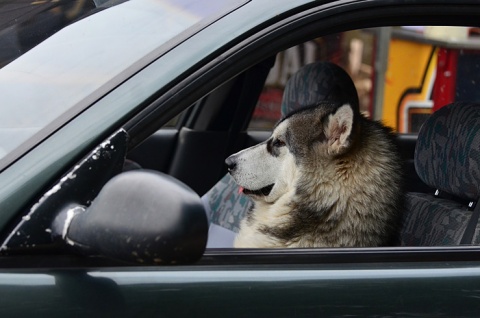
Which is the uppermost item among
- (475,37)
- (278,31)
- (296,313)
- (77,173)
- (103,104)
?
(278,31)

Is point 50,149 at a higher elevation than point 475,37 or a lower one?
higher

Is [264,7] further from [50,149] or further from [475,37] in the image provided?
[475,37]

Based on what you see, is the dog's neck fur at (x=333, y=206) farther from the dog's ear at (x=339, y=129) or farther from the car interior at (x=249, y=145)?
the car interior at (x=249, y=145)

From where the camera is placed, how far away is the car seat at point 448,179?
2662mm

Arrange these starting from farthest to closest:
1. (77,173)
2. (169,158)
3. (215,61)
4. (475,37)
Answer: (475,37) < (169,158) < (215,61) < (77,173)

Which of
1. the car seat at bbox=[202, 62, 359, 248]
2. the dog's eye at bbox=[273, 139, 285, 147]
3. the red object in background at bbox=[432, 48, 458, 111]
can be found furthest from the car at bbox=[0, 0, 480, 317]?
the red object in background at bbox=[432, 48, 458, 111]

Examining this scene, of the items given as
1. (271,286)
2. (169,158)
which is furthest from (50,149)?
(169,158)

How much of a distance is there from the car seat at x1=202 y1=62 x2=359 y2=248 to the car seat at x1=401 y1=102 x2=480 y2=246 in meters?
0.69

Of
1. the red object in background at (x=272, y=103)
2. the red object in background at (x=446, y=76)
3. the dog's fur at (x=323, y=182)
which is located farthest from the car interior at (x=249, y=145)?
the red object in background at (x=446, y=76)

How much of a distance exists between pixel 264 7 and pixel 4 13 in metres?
0.85

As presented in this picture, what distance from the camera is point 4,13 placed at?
2.45 meters

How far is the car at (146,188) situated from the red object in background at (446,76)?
9654 mm

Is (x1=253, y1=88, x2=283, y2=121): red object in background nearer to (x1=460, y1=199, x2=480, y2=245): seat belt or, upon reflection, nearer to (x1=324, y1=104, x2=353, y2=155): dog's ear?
(x1=324, y1=104, x2=353, y2=155): dog's ear

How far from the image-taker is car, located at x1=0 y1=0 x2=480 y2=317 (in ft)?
5.46
